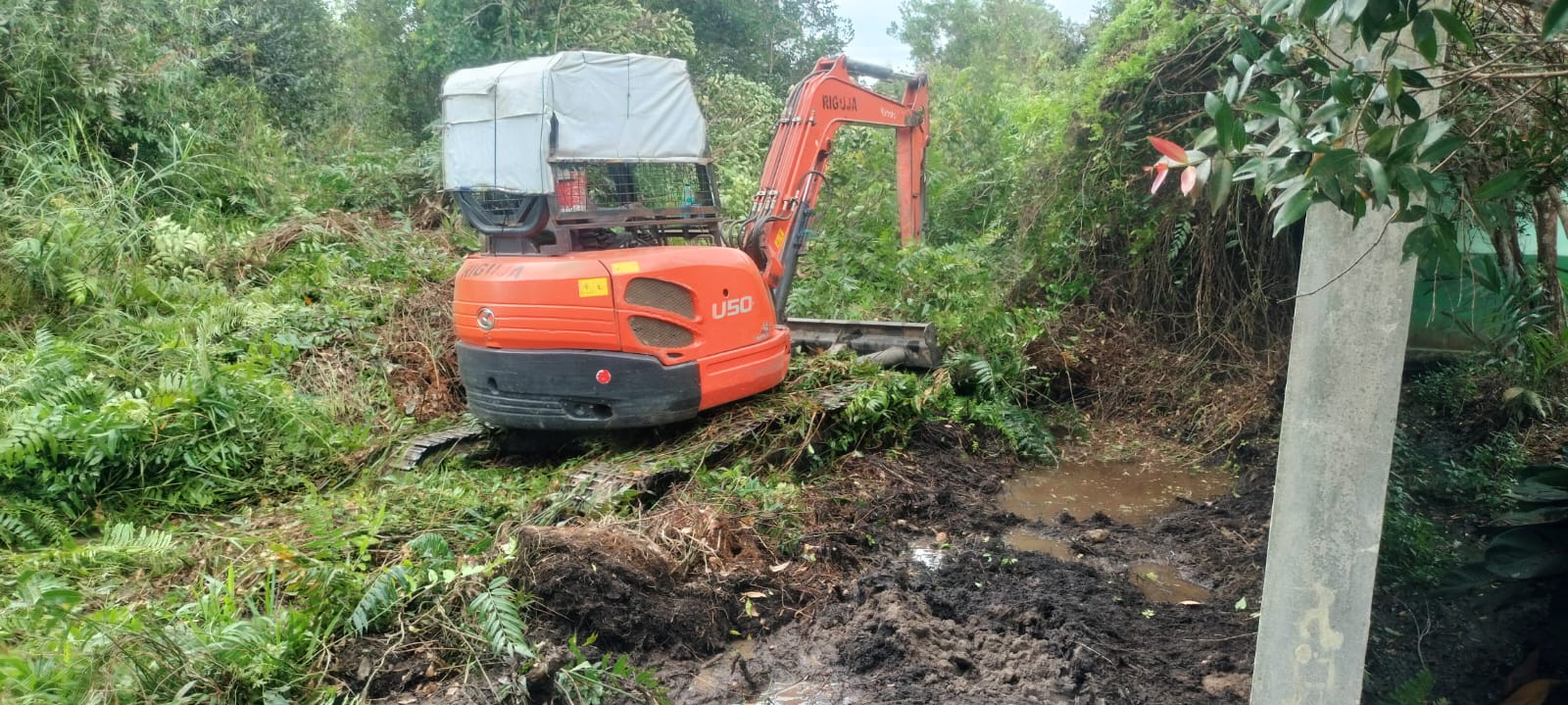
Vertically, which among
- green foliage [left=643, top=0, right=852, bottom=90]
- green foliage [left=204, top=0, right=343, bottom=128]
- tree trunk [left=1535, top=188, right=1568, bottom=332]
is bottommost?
tree trunk [left=1535, top=188, right=1568, bottom=332]

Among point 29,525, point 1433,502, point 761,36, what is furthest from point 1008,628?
point 761,36

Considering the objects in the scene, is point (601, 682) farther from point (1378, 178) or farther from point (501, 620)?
point (1378, 178)

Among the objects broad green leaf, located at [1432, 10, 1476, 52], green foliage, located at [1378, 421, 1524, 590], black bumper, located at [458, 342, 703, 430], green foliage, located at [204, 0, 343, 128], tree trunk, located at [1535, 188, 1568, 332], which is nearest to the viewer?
broad green leaf, located at [1432, 10, 1476, 52]

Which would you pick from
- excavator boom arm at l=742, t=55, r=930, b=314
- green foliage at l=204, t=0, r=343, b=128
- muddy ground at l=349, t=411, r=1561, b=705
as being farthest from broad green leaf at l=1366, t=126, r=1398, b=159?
green foliage at l=204, t=0, r=343, b=128

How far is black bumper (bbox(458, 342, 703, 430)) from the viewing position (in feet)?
16.6

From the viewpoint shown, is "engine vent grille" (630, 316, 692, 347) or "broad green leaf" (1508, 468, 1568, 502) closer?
"broad green leaf" (1508, 468, 1568, 502)

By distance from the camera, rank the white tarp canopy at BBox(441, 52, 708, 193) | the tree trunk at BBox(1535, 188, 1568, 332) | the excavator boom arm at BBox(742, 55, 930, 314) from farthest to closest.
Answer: the excavator boom arm at BBox(742, 55, 930, 314)
the white tarp canopy at BBox(441, 52, 708, 193)
the tree trunk at BBox(1535, 188, 1568, 332)

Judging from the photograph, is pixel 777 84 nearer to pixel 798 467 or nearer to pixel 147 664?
pixel 798 467

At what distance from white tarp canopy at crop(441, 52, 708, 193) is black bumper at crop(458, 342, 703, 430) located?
854 millimetres

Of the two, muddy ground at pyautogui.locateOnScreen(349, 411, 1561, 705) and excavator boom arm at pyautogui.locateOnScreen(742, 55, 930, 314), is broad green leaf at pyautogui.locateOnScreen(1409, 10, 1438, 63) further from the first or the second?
excavator boom arm at pyautogui.locateOnScreen(742, 55, 930, 314)

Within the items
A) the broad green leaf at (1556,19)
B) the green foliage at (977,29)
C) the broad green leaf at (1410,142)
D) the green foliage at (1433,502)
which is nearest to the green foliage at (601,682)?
the green foliage at (1433,502)

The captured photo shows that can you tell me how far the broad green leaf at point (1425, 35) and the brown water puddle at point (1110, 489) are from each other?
13.1ft

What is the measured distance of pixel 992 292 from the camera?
7.61m

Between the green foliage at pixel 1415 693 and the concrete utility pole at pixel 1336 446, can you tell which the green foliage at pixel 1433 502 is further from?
the concrete utility pole at pixel 1336 446
